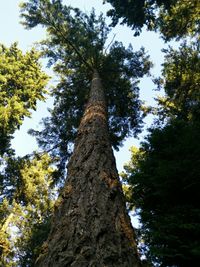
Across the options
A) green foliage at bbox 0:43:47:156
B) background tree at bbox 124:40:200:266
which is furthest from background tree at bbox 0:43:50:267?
background tree at bbox 124:40:200:266

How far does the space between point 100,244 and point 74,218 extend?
630mm

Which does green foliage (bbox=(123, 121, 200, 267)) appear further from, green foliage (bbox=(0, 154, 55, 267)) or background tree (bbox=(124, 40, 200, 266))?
green foliage (bbox=(0, 154, 55, 267))

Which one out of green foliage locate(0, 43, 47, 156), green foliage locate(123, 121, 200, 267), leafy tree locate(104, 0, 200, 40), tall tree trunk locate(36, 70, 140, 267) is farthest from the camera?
green foliage locate(0, 43, 47, 156)

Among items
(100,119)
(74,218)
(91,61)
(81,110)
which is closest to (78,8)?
(91,61)

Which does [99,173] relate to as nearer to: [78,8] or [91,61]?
[91,61]

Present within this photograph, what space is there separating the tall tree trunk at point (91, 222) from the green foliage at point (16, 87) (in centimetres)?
1174

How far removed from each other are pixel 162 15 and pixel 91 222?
16.4 m

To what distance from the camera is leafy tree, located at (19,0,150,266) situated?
303 centimetres

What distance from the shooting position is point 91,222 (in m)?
3.32

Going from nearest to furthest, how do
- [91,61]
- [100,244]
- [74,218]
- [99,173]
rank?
1. [100,244]
2. [74,218]
3. [99,173]
4. [91,61]

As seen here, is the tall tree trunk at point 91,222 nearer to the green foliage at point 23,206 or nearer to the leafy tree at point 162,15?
the leafy tree at point 162,15

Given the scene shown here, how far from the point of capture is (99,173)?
4.65m

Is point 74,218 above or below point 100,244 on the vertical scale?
above

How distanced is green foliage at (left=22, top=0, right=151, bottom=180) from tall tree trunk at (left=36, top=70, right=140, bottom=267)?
10758mm
